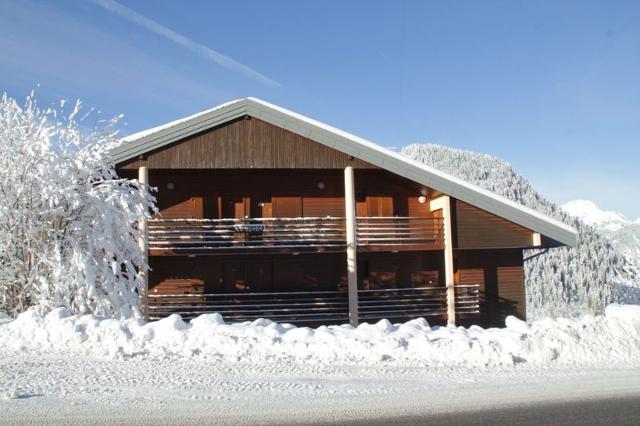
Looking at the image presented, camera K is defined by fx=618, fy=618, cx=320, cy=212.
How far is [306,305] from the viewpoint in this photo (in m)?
20.7

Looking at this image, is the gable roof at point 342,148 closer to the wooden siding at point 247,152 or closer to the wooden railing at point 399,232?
the wooden siding at point 247,152

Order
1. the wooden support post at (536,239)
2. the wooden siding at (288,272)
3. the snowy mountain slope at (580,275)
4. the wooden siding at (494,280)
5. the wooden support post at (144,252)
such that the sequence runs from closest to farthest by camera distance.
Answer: the wooden support post at (144,252)
the wooden support post at (536,239)
the wooden siding at (288,272)
the wooden siding at (494,280)
the snowy mountain slope at (580,275)

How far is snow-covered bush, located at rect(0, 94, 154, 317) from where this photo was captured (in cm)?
1342

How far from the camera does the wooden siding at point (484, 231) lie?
20.6 m

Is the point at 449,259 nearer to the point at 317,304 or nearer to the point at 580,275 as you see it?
the point at 317,304

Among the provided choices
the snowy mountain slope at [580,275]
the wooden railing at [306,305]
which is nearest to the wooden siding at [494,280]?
the wooden railing at [306,305]

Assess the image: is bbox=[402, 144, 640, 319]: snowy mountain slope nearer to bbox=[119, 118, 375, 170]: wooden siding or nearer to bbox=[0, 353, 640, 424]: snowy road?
bbox=[119, 118, 375, 170]: wooden siding

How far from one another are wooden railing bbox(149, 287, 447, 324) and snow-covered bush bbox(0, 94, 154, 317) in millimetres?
4622

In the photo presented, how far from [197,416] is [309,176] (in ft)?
51.7

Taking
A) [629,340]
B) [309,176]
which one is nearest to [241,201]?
[309,176]

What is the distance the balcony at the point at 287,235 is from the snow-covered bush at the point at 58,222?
4.05 m

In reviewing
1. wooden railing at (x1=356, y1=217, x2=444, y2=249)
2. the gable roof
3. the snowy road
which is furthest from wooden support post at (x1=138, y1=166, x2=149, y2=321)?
the snowy road

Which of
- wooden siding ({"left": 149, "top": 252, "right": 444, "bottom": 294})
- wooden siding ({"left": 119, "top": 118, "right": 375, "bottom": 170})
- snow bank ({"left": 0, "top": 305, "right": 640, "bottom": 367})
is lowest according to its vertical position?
snow bank ({"left": 0, "top": 305, "right": 640, "bottom": 367})

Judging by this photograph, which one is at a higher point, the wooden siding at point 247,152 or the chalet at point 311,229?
the wooden siding at point 247,152
